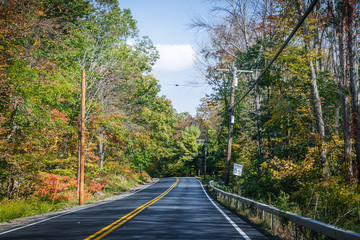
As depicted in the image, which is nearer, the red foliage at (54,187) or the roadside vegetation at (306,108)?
the roadside vegetation at (306,108)

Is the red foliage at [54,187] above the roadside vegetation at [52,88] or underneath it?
underneath

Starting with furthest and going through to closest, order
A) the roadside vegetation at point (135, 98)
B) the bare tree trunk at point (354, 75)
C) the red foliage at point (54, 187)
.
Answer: the red foliage at point (54, 187)
the roadside vegetation at point (135, 98)
the bare tree trunk at point (354, 75)

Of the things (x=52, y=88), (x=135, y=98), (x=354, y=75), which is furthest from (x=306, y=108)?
(x=135, y=98)

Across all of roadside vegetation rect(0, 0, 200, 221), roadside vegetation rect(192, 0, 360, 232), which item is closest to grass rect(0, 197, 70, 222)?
roadside vegetation rect(0, 0, 200, 221)

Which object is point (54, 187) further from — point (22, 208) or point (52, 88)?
point (52, 88)

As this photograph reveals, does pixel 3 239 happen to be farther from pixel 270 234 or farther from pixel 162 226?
pixel 270 234

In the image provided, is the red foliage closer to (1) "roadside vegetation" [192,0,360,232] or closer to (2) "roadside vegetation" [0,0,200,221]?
(2) "roadside vegetation" [0,0,200,221]

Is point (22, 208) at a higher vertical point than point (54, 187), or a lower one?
lower

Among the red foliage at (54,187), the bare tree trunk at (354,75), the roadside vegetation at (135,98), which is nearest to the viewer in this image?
the bare tree trunk at (354,75)

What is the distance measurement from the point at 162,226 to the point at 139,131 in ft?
77.3

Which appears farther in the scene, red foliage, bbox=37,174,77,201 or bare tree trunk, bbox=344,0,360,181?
red foliage, bbox=37,174,77,201

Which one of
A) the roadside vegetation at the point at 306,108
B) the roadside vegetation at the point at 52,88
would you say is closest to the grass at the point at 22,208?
the roadside vegetation at the point at 52,88

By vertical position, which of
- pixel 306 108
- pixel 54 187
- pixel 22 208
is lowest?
pixel 22 208

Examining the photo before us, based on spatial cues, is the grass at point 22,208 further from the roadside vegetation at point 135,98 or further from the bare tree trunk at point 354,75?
the bare tree trunk at point 354,75
